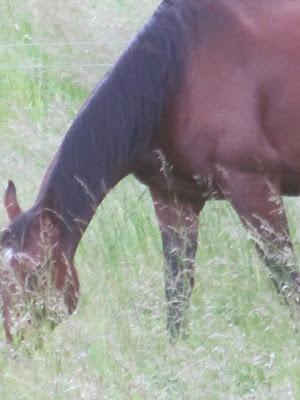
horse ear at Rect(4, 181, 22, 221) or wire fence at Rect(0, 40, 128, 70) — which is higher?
wire fence at Rect(0, 40, 128, 70)

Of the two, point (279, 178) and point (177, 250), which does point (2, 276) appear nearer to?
point (177, 250)

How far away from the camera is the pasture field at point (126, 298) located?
12.7ft

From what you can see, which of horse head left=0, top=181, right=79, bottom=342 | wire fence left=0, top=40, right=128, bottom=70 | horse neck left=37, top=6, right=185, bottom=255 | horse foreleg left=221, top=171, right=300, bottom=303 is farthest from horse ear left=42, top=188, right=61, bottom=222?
wire fence left=0, top=40, right=128, bottom=70

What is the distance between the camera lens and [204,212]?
18.8ft

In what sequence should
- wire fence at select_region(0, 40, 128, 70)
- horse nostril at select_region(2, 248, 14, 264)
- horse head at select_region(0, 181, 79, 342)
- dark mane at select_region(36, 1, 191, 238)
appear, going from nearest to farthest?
horse head at select_region(0, 181, 79, 342)
horse nostril at select_region(2, 248, 14, 264)
dark mane at select_region(36, 1, 191, 238)
wire fence at select_region(0, 40, 128, 70)

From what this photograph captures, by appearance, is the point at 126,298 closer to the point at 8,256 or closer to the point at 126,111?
the point at 8,256

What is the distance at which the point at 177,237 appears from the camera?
17.4ft

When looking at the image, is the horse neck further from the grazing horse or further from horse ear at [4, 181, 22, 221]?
horse ear at [4, 181, 22, 221]

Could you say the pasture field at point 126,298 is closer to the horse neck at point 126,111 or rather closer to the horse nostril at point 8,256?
the horse nostril at point 8,256

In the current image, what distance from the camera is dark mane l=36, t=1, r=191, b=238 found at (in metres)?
4.93

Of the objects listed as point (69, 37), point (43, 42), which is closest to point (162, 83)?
point (69, 37)

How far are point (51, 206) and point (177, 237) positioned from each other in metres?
0.69

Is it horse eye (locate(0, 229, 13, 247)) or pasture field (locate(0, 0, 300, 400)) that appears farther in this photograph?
horse eye (locate(0, 229, 13, 247))

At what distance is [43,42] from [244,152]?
11.0 ft
